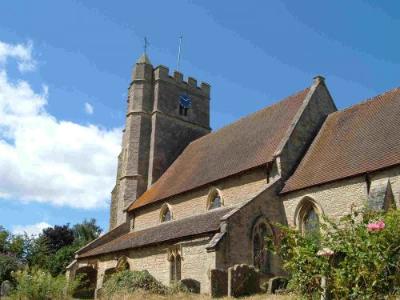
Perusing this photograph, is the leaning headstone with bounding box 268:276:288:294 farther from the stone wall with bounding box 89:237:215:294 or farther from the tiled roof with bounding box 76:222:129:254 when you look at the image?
the tiled roof with bounding box 76:222:129:254

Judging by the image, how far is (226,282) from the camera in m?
13.8

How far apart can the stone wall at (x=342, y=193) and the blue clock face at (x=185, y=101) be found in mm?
15593

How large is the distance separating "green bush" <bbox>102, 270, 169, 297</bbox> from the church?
5.64 ft

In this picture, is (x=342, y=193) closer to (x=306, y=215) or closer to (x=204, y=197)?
(x=306, y=215)

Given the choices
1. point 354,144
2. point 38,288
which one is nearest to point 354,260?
point 38,288

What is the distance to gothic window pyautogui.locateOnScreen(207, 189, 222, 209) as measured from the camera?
20516 mm

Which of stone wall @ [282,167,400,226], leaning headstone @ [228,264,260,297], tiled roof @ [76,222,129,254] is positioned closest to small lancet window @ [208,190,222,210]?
stone wall @ [282,167,400,226]

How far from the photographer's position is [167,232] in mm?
20156

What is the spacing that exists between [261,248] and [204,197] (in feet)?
15.7

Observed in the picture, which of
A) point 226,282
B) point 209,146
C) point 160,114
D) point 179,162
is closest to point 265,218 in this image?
point 226,282

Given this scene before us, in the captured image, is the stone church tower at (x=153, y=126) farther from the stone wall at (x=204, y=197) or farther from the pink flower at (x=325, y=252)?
the pink flower at (x=325, y=252)

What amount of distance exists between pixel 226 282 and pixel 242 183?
640cm

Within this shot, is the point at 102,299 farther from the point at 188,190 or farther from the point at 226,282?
the point at 188,190

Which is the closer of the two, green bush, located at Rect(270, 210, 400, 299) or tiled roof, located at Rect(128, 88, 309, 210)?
green bush, located at Rect(270, 210, 400, 299)
